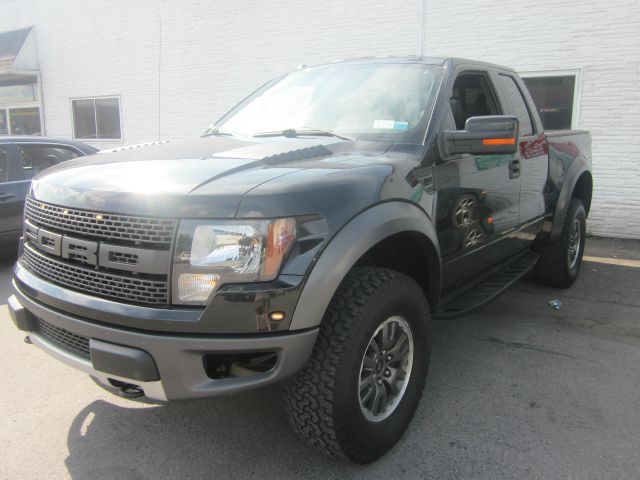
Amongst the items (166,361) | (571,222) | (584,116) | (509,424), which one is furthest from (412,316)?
(584,116)

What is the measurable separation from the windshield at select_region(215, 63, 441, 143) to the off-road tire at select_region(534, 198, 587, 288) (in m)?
2.43

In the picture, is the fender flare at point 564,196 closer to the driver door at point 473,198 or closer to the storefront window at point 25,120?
the driver door at point 473,198

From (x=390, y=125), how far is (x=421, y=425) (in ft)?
5.39

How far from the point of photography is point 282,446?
272 centimetres

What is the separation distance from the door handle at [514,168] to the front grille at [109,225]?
8.70 feet

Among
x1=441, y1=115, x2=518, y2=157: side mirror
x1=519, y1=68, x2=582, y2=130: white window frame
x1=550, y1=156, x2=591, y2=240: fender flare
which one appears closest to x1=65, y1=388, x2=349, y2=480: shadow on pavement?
x1=441, y1=115, x2=518, y2=157: side mirror

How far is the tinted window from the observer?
302 inches

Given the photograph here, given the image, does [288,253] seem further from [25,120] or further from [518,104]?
[25,120]

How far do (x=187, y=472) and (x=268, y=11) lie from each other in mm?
8956

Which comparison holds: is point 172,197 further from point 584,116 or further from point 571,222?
point 584,116

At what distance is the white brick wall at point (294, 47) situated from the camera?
24.1ft

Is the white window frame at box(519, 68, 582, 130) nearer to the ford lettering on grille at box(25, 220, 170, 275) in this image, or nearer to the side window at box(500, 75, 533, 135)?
the side window at box(500, 75, 533, 135)

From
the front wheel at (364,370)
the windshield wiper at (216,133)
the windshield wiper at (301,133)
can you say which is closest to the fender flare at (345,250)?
the front wheel at (364,370)

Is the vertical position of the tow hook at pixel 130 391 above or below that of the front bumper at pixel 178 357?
below
